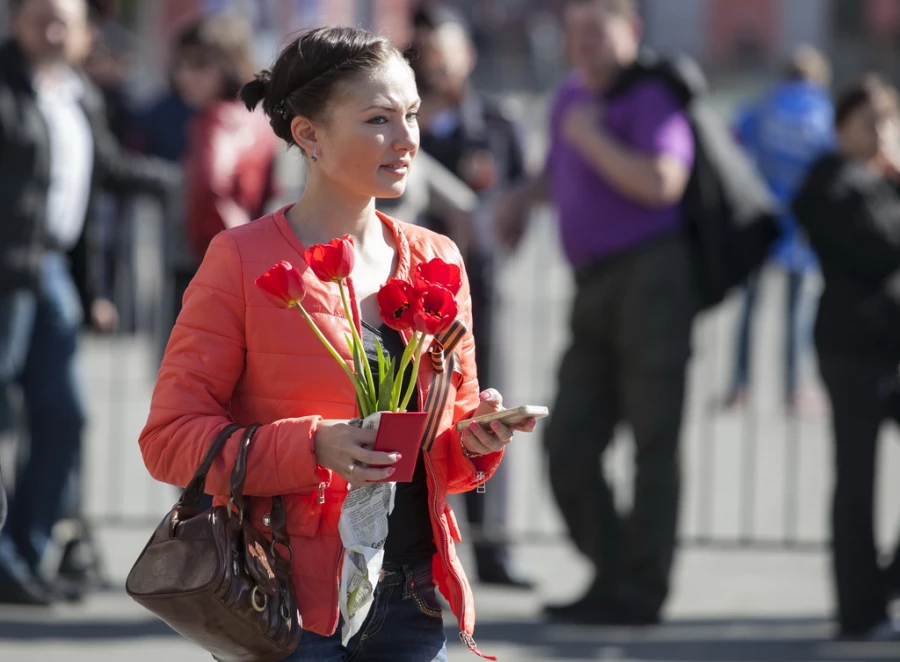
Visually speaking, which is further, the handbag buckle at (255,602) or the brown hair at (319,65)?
the brown hair at (319,65)

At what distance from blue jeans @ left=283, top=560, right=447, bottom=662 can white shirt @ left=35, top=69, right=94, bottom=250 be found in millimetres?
3183

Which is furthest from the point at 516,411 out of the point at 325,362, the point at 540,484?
the point at 540,484

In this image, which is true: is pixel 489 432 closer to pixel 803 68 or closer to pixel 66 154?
pixel 66 154

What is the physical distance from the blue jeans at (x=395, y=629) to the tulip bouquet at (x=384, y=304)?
364 mm

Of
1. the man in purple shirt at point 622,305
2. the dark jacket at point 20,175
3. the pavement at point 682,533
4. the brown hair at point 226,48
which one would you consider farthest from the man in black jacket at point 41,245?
the man in purple shirt at point 622,305

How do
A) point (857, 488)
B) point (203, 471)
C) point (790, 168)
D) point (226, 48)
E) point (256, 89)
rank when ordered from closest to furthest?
point (203, 471) → point (256, 89) → point (857, 488) → point (226, 48) → point (790, 168)

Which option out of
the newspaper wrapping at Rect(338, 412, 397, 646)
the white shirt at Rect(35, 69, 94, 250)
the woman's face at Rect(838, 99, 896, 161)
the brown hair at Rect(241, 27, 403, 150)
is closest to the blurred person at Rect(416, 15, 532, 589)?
the white shirt at Rect(35, 69, 94, 250)

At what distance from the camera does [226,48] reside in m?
6.08

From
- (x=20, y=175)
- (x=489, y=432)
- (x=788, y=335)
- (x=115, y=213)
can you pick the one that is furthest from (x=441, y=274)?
Result: (x=115, y=213)

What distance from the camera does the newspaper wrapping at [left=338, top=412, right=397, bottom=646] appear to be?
107 inches

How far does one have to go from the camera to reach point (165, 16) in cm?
3419

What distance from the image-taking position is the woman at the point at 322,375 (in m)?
2.73

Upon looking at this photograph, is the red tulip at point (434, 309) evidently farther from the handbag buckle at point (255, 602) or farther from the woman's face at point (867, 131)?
the woman's face at point (867, 131)

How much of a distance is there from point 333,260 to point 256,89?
0.56 meters
